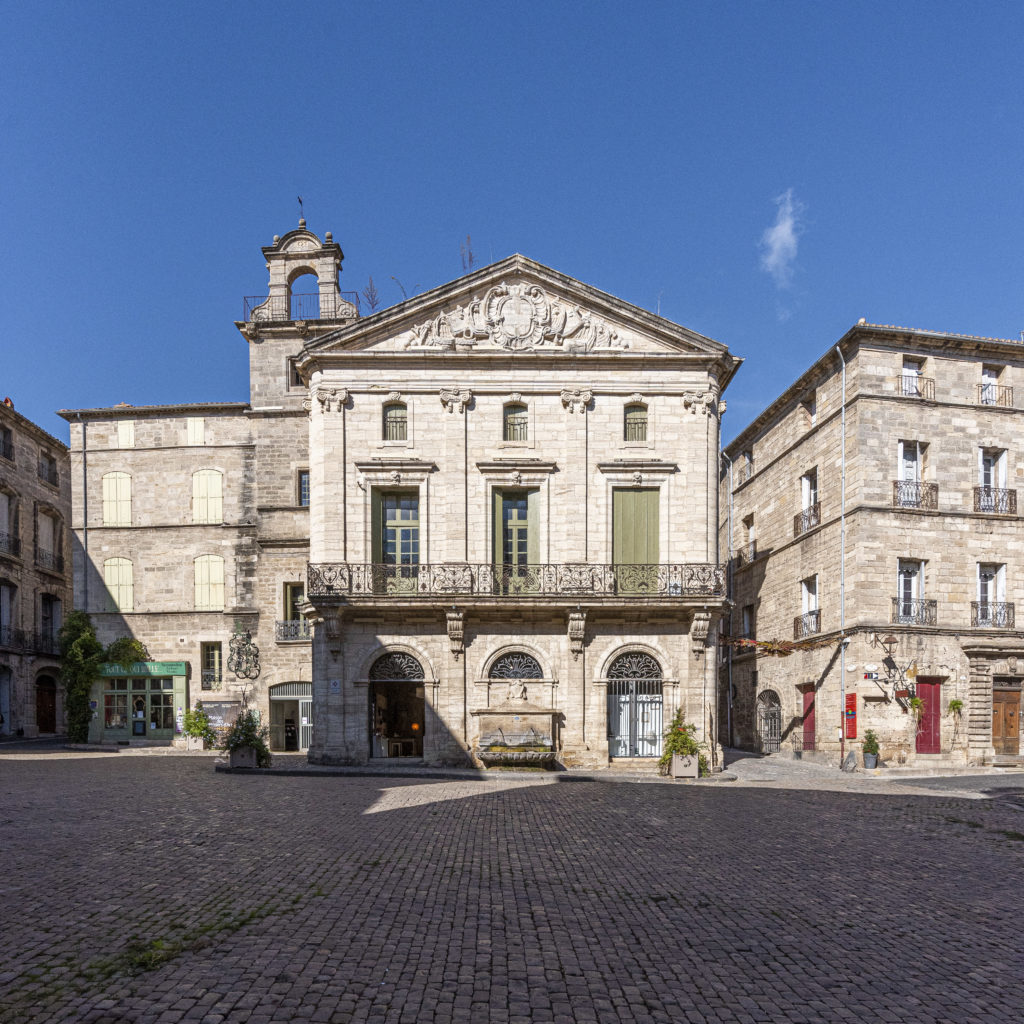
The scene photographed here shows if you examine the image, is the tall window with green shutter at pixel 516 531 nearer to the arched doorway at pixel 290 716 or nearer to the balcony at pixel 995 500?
the arched doorway at pixel 290 716

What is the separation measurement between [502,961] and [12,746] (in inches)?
1165

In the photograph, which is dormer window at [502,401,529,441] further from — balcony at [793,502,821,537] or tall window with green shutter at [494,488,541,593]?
balcony at [793,502,821,537]

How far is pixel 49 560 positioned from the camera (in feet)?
129

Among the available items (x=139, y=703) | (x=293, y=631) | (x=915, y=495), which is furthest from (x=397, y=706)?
(x=915, y=495)

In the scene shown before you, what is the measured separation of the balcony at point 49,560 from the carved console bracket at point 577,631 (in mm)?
26500

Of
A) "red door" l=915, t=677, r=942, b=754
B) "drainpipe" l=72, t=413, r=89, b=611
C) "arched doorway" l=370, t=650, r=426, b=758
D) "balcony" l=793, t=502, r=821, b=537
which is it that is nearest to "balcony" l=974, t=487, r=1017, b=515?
"balcony" l=793, t=502, r=821, b=537

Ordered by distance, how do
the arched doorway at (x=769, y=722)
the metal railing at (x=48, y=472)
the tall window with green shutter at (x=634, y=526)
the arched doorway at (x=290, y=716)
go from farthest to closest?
the metal railing at (x=48, y=472), the arched doorway at (x=769, y=722), the arched doorway at (x=290, y=716), the tall window with green shutter at (x=634, y=526)

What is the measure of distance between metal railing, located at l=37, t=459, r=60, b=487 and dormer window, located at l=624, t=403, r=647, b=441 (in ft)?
91.9

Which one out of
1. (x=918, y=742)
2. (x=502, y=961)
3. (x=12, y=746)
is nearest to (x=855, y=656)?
(x=918, y=742)

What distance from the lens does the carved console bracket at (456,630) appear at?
892 inches

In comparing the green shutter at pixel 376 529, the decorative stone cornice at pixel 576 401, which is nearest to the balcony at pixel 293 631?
the green shutter at pixel 376 529

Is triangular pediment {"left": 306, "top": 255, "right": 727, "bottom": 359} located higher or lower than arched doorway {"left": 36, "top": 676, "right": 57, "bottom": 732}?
higher

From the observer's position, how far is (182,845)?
11156 millimetres

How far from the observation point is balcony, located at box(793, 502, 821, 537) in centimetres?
2806
